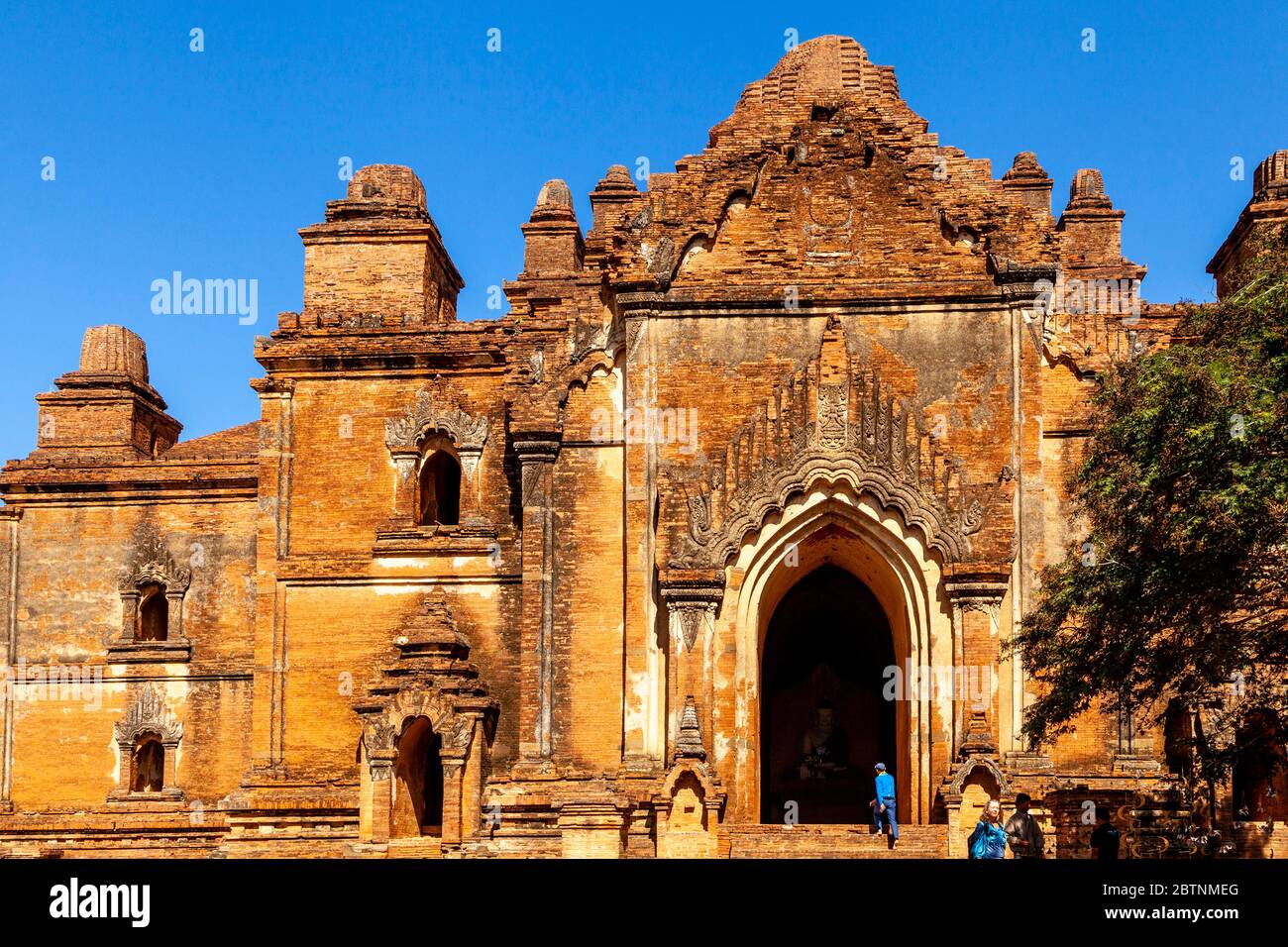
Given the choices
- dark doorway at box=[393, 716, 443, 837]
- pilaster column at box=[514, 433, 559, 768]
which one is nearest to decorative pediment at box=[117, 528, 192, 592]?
dark doorway at box=[393, 716, 443, 837]

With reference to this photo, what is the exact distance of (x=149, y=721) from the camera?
101ft

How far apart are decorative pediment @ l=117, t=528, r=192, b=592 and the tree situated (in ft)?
52.8

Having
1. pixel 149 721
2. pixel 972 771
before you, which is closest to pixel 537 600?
Result: pixel 972 771

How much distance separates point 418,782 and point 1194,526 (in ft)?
44.7

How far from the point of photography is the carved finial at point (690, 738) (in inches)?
915

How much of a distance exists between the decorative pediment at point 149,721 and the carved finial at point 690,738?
36.8ft

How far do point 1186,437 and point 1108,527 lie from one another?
6.13 ft

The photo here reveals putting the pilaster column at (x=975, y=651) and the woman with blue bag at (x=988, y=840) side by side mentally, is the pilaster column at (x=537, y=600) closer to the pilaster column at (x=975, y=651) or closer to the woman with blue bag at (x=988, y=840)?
the pilaster column at (x=975, y=651)

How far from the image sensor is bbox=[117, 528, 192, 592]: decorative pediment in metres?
31.3

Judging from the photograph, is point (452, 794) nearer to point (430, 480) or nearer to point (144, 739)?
point (430, 480)

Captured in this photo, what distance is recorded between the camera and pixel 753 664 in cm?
2503

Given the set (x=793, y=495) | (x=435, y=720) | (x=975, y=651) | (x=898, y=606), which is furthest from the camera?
(x=435, y=720)

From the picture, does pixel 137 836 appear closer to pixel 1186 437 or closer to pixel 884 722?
pixel 884 722
